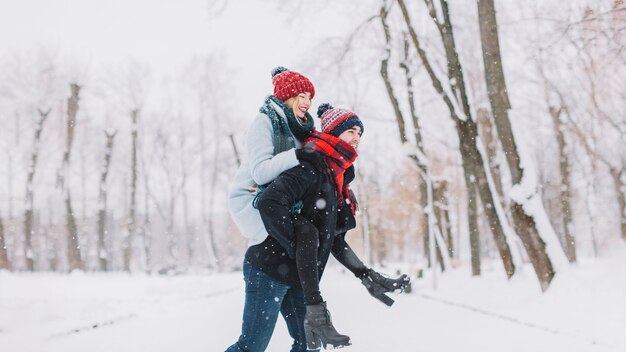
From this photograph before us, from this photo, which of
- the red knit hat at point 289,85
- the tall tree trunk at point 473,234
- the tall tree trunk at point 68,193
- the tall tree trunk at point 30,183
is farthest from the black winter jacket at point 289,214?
the tall tree trunk at point 30,183

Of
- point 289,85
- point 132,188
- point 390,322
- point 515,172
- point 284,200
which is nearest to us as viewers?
point 284,200

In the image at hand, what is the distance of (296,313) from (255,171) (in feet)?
2.62

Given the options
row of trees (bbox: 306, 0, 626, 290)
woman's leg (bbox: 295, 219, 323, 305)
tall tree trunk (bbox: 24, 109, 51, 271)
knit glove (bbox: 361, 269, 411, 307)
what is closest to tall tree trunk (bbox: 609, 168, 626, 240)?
row of trees (bbox: 306, 0, 626, 290)

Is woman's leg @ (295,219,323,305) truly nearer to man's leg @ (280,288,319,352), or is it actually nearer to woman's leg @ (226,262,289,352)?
woman's leg @ (226,262,289,352)

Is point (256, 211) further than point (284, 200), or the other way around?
point (256, 211)

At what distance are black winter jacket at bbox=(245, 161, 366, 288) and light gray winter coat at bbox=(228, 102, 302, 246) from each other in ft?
0.16

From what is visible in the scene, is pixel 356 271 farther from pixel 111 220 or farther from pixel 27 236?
pixel 111 220

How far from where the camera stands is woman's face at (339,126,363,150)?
251cm

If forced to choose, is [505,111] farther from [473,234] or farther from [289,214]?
[473,234]

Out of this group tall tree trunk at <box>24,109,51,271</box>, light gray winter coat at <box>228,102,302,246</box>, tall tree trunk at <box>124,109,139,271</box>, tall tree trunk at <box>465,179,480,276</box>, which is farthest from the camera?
tall tree trunk at <box>124,109,139,271</box>

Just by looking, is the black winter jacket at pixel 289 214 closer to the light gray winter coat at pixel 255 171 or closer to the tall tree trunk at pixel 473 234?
the light gray winter coat at pixel 255 171

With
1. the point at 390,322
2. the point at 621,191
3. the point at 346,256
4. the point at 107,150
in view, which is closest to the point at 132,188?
the point at 107,150

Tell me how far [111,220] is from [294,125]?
6174 centimetres

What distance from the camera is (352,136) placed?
2.53m
